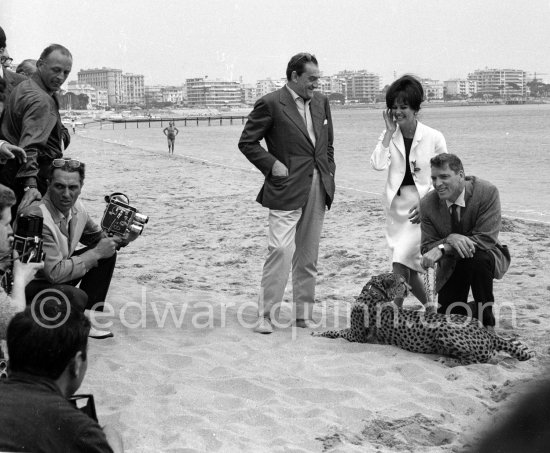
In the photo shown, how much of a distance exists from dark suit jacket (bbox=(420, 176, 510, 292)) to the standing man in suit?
731 mm

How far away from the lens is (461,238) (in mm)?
4598

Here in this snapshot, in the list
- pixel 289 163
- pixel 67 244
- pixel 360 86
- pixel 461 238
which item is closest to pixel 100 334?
pixel 67 244

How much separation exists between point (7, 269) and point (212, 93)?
6870 inches

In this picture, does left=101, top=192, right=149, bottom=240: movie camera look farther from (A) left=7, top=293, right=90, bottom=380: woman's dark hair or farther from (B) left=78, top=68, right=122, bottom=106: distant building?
(B) left=78, top=68, right=122, bottom=106: distant building

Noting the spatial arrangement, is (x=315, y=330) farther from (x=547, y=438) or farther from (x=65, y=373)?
(x=547, y=438)

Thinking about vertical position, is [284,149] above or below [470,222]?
above

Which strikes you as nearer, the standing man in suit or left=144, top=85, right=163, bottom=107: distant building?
the standing man in suit

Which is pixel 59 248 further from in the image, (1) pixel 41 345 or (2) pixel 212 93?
(2) pixel 212 93

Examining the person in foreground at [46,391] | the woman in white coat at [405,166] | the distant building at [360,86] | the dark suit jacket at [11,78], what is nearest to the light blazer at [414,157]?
the woman in white coat at [405,166]

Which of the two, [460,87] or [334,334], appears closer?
[334,334]

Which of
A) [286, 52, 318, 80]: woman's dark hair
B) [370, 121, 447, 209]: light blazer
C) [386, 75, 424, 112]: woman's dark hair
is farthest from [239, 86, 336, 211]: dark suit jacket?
[386, 75, 424, 112]: woman's dark hair

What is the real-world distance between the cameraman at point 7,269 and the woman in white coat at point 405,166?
97.4 inches

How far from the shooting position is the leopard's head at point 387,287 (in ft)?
15.5

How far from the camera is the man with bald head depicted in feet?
14.5
